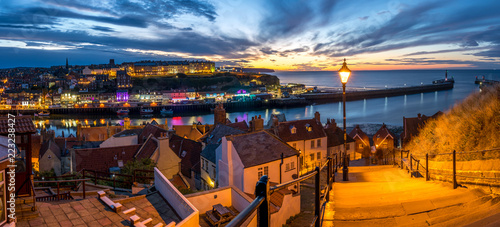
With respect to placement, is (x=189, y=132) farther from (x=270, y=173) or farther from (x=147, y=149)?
(x=270, y=173)

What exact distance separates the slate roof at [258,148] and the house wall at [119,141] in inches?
502

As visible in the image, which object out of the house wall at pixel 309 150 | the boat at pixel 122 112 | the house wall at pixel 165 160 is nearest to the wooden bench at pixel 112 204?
the house wall at pixel 165 160

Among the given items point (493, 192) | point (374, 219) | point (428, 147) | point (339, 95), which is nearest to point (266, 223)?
point (374, 219)

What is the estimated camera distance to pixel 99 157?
2186cm

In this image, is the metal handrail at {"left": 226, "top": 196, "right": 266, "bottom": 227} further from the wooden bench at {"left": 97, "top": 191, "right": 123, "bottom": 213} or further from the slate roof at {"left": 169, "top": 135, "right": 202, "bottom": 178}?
the slate roof at {"left": 169, "top": 135, "right": 202, "bottom": 178}

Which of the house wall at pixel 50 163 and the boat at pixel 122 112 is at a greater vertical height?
the boat at pixel 122 112

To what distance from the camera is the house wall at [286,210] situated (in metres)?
12.6

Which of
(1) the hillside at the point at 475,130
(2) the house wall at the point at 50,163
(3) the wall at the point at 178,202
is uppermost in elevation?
(1) the hillside at the point at 475,130

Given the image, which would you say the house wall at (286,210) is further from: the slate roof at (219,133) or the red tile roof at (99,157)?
the red tile roof at (99,157)

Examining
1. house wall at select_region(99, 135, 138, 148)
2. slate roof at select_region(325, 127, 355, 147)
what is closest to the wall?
house wall at select_region(99, 135, 138, 148)

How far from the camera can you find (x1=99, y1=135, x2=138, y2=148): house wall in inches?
1023

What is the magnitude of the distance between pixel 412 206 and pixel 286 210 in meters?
8.08

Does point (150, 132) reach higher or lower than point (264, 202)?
lower

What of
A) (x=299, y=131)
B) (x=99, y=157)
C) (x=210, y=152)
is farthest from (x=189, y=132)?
(x=210, y=152)
